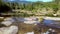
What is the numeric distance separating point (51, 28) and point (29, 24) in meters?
0.22

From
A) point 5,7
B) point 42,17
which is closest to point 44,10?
point 42,17

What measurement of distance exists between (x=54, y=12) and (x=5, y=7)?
0.50m

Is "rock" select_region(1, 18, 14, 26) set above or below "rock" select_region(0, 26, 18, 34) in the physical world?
above

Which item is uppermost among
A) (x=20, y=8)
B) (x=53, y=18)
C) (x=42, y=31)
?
(x=20, y=8)

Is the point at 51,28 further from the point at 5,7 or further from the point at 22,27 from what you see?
the point at 5,7

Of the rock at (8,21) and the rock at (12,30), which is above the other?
the rock at (8,21)

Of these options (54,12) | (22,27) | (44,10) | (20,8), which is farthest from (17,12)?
(54,12)

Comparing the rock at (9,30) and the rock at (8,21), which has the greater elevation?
the rock at (8,21)

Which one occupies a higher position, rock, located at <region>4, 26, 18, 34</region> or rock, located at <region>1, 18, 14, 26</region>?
rock, located at <region>1, 18, 14, 26</region>

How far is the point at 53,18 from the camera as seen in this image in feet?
3.98

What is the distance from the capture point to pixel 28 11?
122cm

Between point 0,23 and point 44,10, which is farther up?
point 44,10

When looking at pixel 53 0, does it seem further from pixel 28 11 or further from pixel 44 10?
pixel 28 11

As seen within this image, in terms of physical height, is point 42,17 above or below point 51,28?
above
